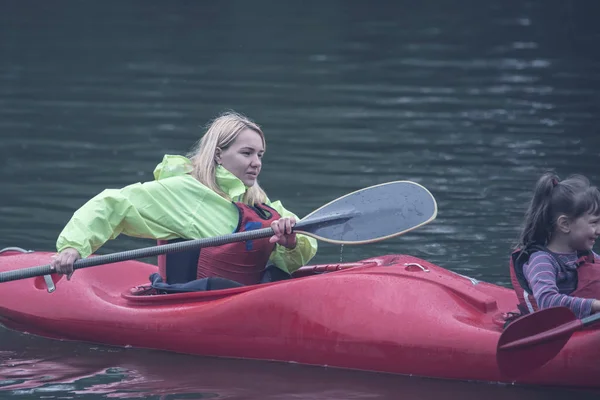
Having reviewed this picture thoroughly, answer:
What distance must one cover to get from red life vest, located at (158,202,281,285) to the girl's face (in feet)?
4.51

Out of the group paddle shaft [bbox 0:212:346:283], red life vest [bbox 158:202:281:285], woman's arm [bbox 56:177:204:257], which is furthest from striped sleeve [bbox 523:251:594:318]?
woman's arm [bbox 56:177:204:257]

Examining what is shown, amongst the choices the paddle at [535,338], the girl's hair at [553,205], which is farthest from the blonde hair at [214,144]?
the paddle at [535,338]

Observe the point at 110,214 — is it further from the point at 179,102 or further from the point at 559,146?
the point at 179,102

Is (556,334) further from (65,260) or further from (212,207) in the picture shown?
(65,260)

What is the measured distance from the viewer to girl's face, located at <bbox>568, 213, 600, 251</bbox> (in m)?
4.28

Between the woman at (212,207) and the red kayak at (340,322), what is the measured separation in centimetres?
18

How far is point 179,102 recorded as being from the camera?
12219 mm

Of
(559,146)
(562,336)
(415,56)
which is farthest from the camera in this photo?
(415,56)

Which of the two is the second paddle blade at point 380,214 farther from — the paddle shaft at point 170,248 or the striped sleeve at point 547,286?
the striped sleeve at point 547,286

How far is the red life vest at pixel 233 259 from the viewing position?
4.96 meters

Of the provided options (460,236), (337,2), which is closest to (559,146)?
(460,236)

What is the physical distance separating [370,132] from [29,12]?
11289 mm

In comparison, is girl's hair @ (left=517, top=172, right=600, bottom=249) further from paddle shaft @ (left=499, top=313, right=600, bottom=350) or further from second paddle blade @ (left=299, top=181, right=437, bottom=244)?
second paddle blade @ (left=299, top=181, right=437, bottom=244)

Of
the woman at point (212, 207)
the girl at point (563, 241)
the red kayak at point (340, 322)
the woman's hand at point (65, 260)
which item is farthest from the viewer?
the woman at point (212, 207)
